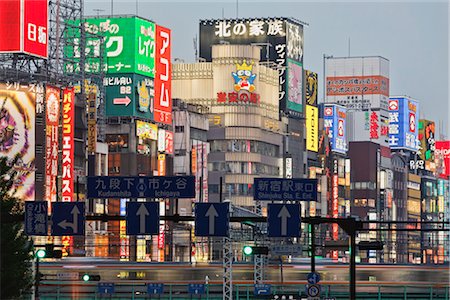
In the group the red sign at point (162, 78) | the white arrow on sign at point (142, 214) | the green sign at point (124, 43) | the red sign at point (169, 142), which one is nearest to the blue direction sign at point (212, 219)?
the white arrow on sign at point (142, 214)

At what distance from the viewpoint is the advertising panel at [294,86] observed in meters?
188

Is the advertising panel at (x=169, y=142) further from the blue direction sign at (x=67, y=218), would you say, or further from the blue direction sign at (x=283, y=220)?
the blue direction sign at (x=67, y=218)

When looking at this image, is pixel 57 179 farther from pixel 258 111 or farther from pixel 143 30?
pixel 258 111

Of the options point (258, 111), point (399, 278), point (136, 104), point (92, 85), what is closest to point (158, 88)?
point (136, 104)

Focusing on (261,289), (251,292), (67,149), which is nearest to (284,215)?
(261,289)

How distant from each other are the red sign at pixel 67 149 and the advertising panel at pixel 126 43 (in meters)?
27.4

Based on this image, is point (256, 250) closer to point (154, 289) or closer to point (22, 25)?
point (154, 289)

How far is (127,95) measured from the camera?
489 ft

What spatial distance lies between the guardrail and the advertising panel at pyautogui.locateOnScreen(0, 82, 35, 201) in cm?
2774

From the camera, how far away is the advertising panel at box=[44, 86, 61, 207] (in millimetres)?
116750

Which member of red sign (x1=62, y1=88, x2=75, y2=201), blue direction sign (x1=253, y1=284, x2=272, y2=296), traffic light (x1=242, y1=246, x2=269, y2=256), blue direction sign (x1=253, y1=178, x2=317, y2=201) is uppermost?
red sign (x1=62, y1=88, x2=75, y2=201)

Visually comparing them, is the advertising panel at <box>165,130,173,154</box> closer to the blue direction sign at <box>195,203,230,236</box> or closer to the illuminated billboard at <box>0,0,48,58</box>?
the illuminated billboard at <box>0,0,48,58</box>

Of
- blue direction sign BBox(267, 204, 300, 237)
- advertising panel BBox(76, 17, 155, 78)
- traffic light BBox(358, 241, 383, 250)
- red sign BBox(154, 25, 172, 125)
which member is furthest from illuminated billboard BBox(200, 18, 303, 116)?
traffic light BBox(358, 241, 383, 250)

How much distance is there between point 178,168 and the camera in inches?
6117
